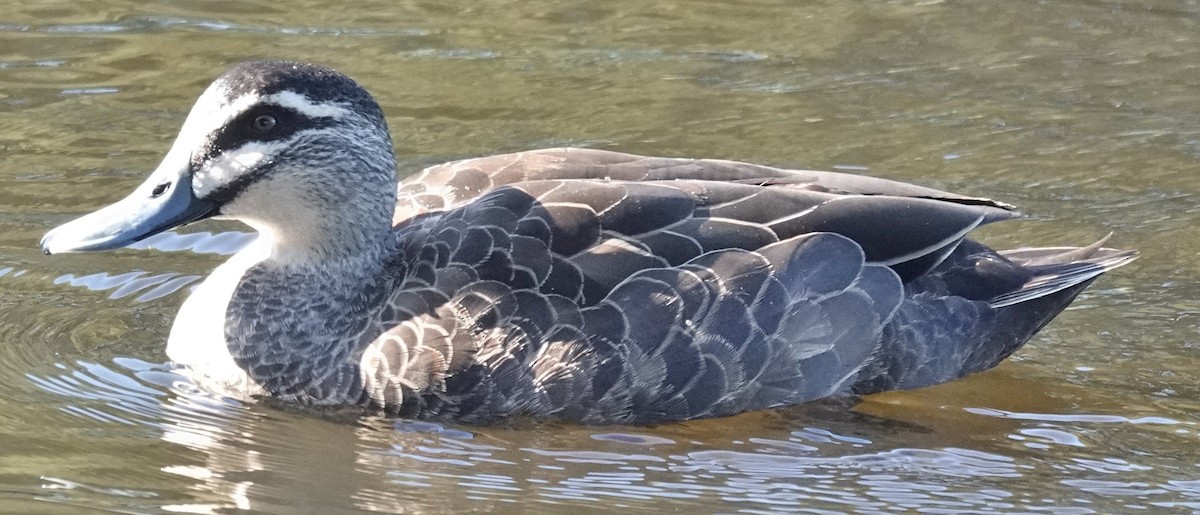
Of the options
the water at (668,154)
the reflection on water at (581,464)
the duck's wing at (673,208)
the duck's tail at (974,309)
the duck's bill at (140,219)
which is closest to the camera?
the reflection on water at (581,464)

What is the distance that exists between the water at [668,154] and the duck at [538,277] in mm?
187

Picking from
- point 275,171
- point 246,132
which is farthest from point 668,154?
point 246,132

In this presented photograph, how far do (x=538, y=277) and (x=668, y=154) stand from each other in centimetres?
345

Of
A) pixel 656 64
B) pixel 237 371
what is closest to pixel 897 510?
pixel 237 371

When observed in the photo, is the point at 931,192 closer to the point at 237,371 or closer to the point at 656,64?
the point at 237,371

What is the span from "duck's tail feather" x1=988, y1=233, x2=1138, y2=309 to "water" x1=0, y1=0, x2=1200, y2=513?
1.54ft

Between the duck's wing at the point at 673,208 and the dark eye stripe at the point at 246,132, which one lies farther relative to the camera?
the duck's wing at the point at 673,208

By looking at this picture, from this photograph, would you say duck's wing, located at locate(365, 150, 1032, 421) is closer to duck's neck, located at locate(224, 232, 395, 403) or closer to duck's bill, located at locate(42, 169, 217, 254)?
duck's neck, located at locate(224, 232, 395, 403)

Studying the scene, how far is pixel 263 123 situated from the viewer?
7570 millimetres

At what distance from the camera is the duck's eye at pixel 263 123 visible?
7535 millimetres


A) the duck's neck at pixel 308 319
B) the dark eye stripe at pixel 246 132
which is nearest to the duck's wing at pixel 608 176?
the duck's neck at pixel 308 319

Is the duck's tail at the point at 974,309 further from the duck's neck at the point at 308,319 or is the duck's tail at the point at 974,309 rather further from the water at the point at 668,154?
the duck's neck at the point at 308,319

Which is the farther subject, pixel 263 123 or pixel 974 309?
pixel 974 309

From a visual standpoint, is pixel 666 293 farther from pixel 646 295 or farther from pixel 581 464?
pixel 581 464
